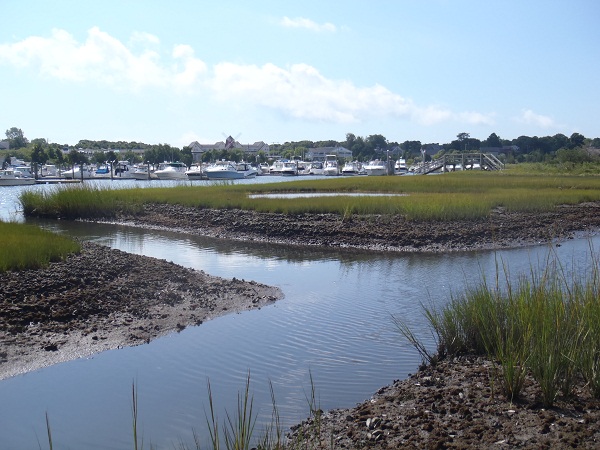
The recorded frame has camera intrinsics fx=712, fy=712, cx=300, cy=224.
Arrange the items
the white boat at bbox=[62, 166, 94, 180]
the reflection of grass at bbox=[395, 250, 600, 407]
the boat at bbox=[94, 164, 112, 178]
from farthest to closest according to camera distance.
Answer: the boat at bbox=[94, 164, 112, 178] → the white boat at bbox=[62, 166, 94, 180] → the reflection of grass at bbox=[395, 250, 600, 407]

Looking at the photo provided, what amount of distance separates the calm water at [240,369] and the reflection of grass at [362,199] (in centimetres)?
1114

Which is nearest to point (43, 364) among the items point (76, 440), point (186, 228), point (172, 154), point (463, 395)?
point (76, 440)

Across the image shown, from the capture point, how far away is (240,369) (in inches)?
398

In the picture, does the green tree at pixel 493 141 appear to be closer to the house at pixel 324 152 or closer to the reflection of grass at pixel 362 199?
the house at pixel 324 152

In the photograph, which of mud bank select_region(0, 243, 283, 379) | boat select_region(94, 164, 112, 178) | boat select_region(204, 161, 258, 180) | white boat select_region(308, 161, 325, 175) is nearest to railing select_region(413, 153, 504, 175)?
boat select_region(204, 161, 258, 180)

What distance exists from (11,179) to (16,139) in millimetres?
96796

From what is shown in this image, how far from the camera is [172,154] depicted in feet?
376

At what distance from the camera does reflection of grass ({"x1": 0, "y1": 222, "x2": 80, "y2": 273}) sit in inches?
572

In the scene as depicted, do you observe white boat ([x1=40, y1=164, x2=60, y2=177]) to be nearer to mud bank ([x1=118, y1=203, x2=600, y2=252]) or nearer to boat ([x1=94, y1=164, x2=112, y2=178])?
boat ([x1=94, y1=164, x2=112, y2=178])

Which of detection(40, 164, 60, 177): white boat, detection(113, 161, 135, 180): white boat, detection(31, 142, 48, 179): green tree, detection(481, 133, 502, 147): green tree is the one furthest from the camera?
detection(481, 133, 502, 147): green tree

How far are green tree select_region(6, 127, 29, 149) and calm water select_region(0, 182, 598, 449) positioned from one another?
155382 millimetres

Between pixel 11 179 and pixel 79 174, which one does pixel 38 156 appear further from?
pixel 11 179

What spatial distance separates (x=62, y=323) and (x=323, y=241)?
1400cm

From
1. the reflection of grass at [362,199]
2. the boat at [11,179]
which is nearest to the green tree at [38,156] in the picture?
the boat at [11,179]
